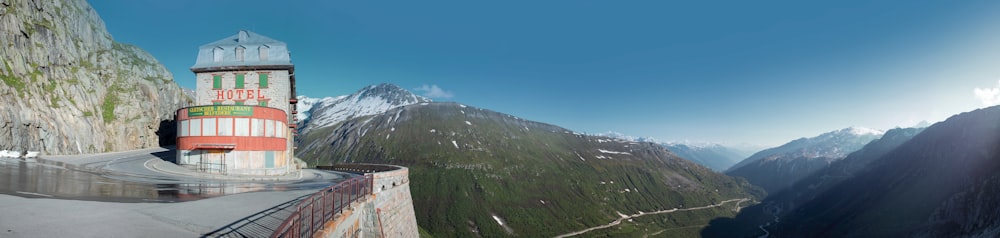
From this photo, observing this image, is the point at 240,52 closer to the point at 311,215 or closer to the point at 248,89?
the point at 248,89

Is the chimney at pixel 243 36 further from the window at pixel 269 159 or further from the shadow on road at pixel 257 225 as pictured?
the shadow on road at pixel 257 225

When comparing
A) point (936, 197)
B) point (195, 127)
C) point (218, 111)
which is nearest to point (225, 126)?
point (218, 111)

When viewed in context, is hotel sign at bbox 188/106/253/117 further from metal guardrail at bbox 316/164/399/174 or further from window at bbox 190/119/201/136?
metal guardrail at bbox 316/164/399/174

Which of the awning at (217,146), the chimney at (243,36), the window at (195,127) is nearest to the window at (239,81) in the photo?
the chimney at (243,36)

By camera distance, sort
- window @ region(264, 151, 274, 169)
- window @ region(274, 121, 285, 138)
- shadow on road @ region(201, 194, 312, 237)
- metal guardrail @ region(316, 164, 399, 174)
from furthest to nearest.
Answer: window @ region(274, 121, 285, 138) < metal guardrail @ region(316, 164, 399, 174) < window @ region(264, 151, 274, 169) < shadow on road @ region(201, 194, 312, 237)

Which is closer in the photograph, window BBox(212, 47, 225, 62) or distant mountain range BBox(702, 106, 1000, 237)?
window BBox(212, 47, 225, 62)

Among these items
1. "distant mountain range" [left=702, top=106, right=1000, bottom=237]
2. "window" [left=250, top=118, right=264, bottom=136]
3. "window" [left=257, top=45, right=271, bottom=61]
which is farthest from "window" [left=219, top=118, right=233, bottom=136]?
"distant mountain range" [left=702, top=106, right=1000, bottom=237]
